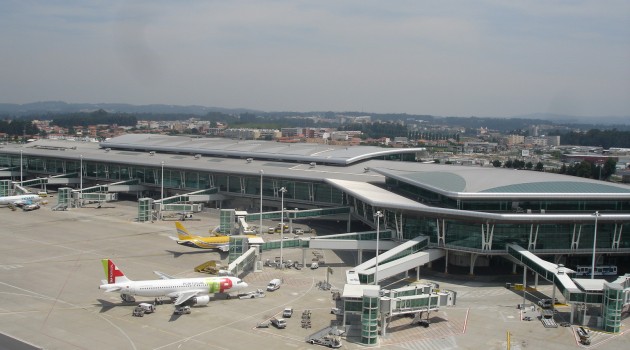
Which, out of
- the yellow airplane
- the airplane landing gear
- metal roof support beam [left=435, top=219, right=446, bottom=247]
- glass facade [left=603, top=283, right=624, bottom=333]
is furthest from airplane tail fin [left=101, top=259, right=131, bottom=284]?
glass facade [left=603, top=283, right=624, bottom=333]

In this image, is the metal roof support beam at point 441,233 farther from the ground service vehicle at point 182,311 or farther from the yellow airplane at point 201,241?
the ground service vehicle at point 182,311

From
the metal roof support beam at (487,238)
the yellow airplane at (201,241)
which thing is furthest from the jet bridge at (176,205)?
the metal roof support beam at (487,238)

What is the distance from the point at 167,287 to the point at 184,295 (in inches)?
75.3

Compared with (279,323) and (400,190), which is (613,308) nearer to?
(279,323)

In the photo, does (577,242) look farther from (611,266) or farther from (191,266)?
(191,266)

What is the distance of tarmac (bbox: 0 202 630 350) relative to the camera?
48.6m

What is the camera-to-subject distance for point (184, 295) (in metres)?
56.6

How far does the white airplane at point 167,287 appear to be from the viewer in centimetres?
5612

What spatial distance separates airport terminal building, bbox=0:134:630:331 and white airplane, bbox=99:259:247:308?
25.0m

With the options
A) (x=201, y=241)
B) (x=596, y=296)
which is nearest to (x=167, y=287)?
(x=201, y=241)

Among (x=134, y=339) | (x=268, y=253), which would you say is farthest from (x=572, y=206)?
(x=134, y=339)

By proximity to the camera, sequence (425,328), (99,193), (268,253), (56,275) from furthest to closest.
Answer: (99,193) → (268,253) → (56,275) → (425,328)

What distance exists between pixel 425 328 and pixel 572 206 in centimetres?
2963

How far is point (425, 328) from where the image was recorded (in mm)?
52281
